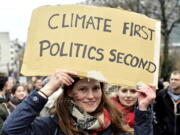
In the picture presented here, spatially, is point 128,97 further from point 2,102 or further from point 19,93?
point 19,93

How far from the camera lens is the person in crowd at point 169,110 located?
254 inches

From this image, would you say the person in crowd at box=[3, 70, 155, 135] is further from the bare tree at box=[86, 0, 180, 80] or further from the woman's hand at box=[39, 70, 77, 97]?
the bare tree at box=[86, 0, 180, 80]

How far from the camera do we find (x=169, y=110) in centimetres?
654

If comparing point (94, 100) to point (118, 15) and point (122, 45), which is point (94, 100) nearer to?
point (122, 45)

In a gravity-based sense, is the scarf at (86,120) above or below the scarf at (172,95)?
below

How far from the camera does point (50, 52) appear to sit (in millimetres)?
2824

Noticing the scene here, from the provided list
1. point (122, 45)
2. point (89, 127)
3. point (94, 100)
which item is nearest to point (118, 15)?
point (122, 45)

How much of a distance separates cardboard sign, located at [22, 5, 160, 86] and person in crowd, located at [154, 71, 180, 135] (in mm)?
3708

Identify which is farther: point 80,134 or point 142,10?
point 142,10

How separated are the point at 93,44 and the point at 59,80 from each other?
1.13 feet

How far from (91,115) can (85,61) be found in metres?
0.37

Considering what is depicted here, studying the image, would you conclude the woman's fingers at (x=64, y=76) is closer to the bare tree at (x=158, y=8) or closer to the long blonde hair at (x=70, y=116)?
the long blonde hair at (x=70, y=116)

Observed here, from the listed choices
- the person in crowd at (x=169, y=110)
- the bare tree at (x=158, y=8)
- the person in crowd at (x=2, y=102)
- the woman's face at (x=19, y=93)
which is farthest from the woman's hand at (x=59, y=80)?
the bare tree at (x=158, y=8)

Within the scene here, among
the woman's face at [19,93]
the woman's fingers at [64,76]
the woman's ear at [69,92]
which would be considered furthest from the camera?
the woman's face at [19,93]
